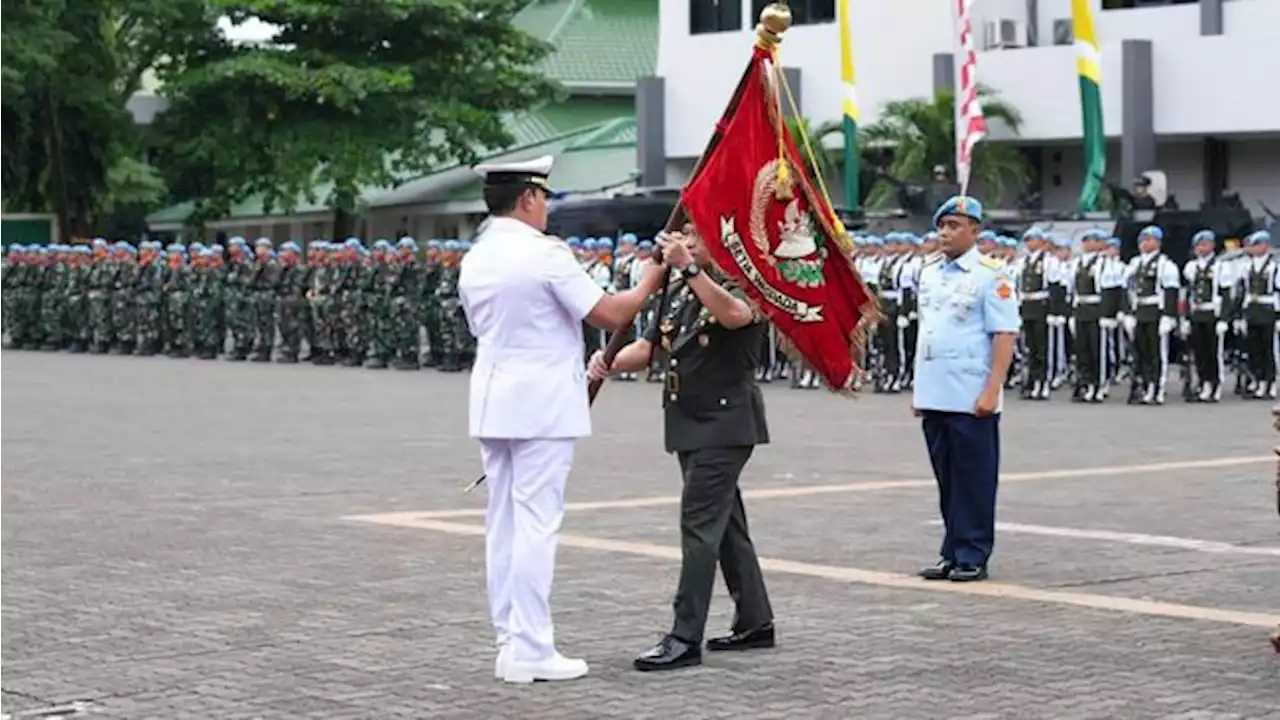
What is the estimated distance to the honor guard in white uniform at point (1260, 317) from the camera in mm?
26062

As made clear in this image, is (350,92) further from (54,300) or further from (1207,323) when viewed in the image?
(1207,323)

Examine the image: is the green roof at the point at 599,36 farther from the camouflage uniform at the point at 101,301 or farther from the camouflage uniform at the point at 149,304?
the camouflage uniform at the point at 149,304

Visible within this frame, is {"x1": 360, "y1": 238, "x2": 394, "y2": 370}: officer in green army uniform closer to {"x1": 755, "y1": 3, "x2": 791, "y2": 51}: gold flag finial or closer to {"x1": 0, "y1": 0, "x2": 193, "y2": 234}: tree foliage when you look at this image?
{"x1": 0, "y1": 0, "x2": 193, "y2": 234}: tree foliage

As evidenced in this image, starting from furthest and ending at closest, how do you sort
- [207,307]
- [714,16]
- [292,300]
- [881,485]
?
[714,16] < [207,307] < [292,300] < [881,485]

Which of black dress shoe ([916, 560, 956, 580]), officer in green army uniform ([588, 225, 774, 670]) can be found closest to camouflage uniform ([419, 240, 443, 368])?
black dress shoe ([916, 560, 956, 580])

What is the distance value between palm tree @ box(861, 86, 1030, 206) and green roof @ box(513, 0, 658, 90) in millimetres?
15699

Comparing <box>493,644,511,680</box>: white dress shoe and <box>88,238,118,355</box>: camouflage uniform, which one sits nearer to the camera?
<box>493,644,511,680</box>: white dress shoe

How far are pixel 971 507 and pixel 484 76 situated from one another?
3893 cm

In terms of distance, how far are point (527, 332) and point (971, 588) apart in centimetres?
338

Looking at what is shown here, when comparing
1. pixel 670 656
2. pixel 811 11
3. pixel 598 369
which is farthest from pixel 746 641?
pixel 811 11

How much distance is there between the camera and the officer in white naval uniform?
8711 millimetres

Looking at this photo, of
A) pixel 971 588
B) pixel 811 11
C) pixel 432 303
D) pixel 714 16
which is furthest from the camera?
pixel 714 16

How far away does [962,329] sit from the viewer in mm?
11773

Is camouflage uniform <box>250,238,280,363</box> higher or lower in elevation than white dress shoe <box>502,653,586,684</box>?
higher
